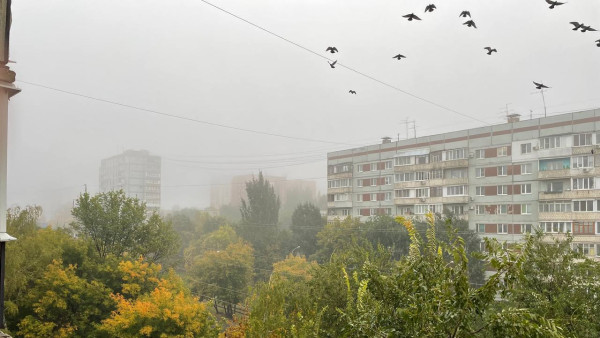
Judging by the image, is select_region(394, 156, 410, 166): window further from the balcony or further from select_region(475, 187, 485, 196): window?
the balcony

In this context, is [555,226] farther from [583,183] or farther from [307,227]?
[307,227]

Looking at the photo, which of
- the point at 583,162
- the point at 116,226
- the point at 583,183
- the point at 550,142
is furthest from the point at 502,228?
the point at 116,226


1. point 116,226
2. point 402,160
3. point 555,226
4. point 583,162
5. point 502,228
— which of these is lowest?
point 502,228

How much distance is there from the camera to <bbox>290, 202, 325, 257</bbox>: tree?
6747 cm

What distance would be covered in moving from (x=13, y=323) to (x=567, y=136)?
47336 millimetres

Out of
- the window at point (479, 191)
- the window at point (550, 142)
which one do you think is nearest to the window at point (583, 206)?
the window at point (550, 142)

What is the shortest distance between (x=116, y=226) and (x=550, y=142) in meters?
40.4

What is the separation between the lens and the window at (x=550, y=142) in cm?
4722

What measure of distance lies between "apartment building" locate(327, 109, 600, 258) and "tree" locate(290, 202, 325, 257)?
468cm

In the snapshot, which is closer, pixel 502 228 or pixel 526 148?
pixel 526 148

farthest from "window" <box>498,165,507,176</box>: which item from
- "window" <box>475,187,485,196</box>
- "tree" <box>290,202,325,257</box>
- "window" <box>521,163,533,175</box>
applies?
"tree" <box>290,202,325,257</box>

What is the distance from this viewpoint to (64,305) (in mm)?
25297

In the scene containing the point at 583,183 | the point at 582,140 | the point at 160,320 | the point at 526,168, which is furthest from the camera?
the point at 526,168

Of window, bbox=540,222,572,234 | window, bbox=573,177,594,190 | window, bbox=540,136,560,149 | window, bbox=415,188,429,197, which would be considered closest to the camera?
window, bbox=573,177,594,190
